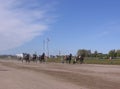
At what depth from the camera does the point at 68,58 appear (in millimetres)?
71500

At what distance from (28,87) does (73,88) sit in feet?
7.59

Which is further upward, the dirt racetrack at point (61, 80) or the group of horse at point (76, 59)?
the group of horse at point (76, 59)

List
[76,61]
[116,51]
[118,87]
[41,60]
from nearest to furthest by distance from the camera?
[118,87] < [76,61] < [41,60] < [116,51]

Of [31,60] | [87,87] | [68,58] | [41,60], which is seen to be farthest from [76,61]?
[87,87]

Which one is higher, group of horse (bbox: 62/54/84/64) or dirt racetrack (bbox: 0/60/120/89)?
group of horse (bbox: 62/54/84/64)

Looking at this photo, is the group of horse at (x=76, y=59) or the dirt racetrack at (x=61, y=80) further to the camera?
the group of horse at (x=76, y=59)

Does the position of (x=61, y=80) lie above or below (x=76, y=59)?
below

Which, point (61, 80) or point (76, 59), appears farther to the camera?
point (76, 59)

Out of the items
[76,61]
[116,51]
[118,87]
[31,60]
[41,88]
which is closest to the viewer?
[41,88]

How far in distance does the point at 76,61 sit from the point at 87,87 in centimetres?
4867

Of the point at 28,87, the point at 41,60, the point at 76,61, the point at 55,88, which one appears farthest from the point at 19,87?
the point at 41,60

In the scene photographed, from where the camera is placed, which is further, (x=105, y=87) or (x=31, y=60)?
(x=31, y=60)

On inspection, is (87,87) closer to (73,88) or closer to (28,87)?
(73,88)

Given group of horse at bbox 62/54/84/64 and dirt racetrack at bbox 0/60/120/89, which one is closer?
dirt racetrack at bbox 0/60/120/89
